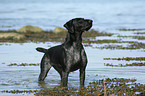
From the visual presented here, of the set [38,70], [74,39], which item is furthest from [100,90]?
[38,70]

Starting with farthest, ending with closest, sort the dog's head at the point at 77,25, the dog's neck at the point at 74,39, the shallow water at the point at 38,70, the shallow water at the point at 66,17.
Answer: the shallow water at the point at 66,17 → the shallow water at the point at 38,70 → the dog's neck at the point at 74,39 → the dog's head at the point at 77,25

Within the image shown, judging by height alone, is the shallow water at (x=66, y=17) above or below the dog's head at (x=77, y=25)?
above

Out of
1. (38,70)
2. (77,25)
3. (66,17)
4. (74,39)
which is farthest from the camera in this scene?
(66,17)

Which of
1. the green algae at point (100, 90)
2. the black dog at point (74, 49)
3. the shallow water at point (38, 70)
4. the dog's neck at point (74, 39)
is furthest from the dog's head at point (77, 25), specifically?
the shallow water at point (38, 70)

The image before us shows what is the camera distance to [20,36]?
35281mm

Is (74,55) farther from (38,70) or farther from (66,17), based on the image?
(66,17)

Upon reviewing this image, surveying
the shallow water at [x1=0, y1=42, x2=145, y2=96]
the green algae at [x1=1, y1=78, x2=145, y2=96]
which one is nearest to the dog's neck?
the green algae at [x1=1, y1=78, x2=145, y2=96]

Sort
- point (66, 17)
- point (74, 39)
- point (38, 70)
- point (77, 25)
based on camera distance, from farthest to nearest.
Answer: point (66, 17) → point (38, 70) → point (74, 39) → point (77, 25)

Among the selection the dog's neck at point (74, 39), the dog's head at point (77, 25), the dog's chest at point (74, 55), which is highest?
the dog's head at point (77, 25)

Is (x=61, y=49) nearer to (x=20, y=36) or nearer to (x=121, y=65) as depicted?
(x=121, y=65)

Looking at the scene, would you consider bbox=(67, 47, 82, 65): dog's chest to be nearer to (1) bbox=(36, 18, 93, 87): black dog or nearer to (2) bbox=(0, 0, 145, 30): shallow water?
(1) bbox=(36, 18, 93, 87): black dog

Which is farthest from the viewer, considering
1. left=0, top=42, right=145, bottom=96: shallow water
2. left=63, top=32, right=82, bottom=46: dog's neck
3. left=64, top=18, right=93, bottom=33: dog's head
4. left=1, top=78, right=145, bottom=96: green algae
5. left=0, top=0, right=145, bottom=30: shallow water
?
left=0, top=0, right=145, bottom=30: shallow water

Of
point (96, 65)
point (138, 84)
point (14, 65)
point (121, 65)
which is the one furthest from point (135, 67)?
point (14, 65)

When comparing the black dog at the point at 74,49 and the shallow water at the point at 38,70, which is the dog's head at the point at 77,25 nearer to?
the black dog at the point at 74,49
